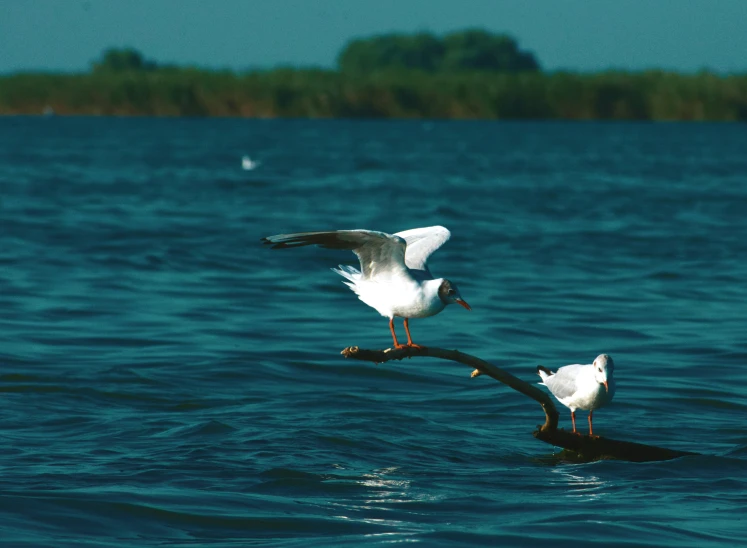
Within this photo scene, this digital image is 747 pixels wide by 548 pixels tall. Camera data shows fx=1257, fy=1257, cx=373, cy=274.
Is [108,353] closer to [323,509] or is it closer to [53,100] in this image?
[323,509]

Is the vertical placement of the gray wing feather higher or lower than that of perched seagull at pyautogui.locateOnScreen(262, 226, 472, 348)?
lower

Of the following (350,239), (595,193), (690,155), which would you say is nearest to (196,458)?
(350,239)

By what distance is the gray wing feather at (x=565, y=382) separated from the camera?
9695mm

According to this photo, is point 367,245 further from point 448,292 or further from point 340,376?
point 340,376

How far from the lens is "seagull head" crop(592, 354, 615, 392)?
9.09 meters

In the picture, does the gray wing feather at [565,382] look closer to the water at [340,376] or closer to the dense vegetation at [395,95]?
the water at [340,376]

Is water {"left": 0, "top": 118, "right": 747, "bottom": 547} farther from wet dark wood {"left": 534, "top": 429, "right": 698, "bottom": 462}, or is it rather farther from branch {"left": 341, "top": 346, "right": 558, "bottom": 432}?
branch {"left": 341, "top": 346, "right": 558, "bottom": 432}

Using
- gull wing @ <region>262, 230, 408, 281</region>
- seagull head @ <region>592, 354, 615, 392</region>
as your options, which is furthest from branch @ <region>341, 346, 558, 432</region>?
seagull head @ <region>592, 354, 615, 392</region>

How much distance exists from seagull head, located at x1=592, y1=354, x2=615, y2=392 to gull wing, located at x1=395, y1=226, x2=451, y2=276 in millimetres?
1423

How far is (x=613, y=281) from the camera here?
19219mm

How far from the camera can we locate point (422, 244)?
9.02 metres

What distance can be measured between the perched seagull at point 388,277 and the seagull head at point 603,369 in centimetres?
162

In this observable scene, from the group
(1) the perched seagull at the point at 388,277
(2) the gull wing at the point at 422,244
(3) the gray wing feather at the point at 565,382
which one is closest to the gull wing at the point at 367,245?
(1) the perched seagull at the point at 388,277

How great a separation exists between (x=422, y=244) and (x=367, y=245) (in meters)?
1.08
